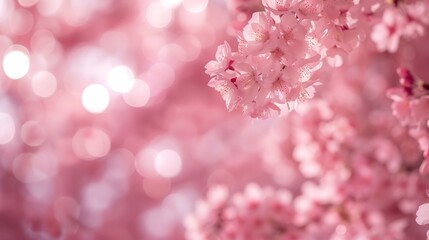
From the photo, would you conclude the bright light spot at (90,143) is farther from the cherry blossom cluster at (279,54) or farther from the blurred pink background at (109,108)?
the cherry blossom cluster at (279,54)

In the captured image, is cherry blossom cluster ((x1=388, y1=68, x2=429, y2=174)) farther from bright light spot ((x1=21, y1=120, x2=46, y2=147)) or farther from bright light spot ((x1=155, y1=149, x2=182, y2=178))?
bright light spot ((x1=155, y1=149, x2=182, y2=178))

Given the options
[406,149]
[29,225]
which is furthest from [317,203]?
[29,225]

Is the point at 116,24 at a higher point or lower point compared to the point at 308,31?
higher

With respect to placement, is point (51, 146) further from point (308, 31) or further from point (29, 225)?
point (308, 31)

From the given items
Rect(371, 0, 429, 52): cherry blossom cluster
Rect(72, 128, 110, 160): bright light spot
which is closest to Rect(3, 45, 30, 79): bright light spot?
Rect(72, 128, 110, 160): bright light spot

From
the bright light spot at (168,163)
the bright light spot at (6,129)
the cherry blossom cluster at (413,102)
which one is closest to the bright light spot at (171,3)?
the bright light spot at (168,163)

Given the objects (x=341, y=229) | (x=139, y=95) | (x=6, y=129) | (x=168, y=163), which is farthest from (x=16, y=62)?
(x=341, y=229)

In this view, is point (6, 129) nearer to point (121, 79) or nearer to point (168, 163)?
point (121, 79)
